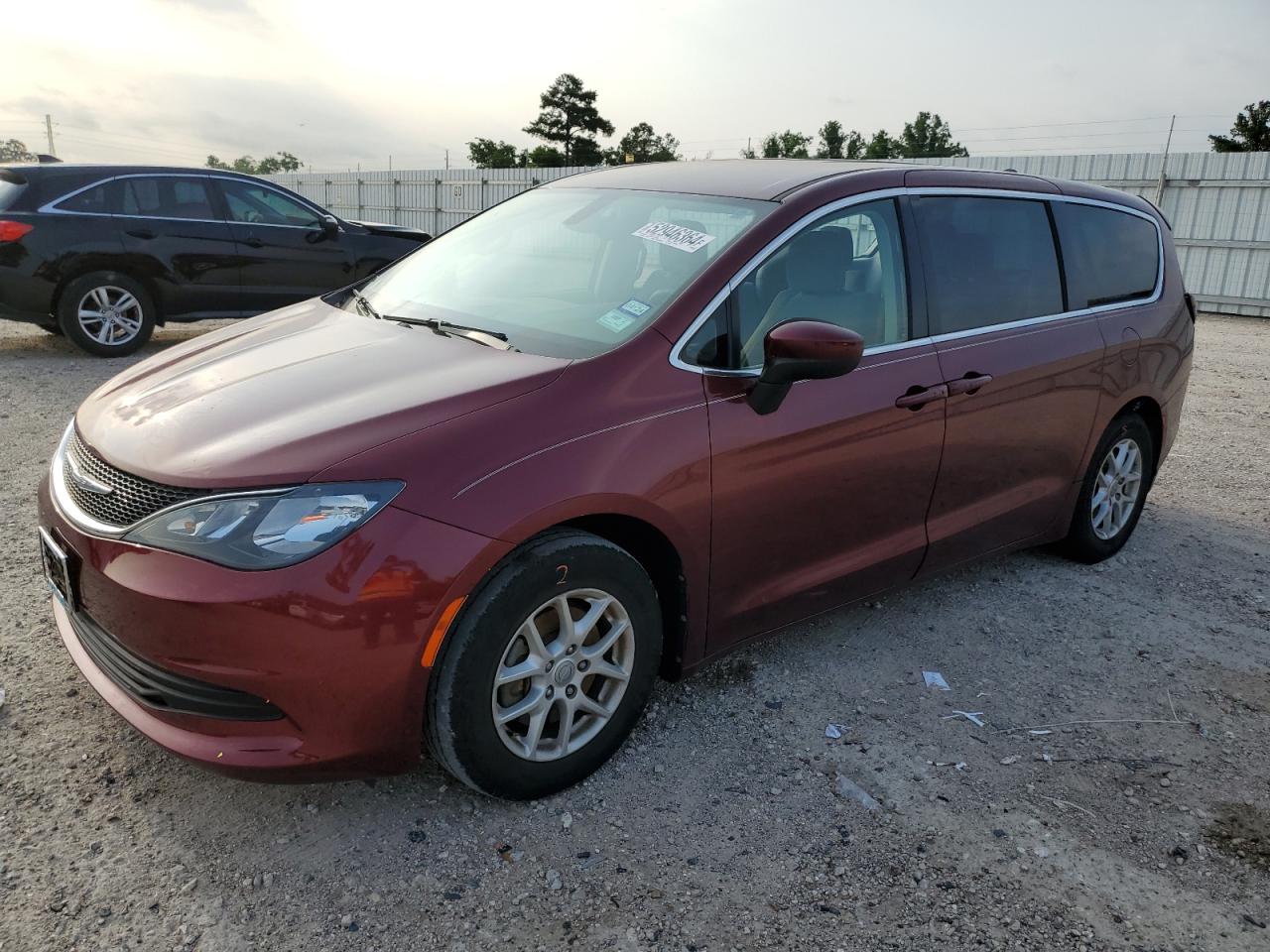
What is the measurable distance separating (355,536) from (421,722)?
0.54m

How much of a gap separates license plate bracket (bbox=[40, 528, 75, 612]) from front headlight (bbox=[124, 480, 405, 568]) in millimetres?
430

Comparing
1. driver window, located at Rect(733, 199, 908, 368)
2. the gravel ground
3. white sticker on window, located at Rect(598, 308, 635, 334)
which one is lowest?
the gravel ground

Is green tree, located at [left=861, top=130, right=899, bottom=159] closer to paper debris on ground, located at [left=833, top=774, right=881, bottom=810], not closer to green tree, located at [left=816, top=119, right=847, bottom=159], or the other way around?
green tree, located at [left=816, top=119, right=847, bottom=159]

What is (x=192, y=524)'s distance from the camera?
2.35 meters

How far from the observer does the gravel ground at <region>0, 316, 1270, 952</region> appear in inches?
93.2

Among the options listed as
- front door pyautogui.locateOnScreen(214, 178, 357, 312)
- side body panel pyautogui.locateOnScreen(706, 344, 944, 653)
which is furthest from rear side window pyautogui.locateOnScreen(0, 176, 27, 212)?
side body panel pyautogui.locateOnScreen(706, 344, 944, 653)

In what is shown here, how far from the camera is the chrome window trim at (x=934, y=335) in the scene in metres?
2.95

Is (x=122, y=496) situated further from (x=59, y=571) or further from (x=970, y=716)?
(x=970, y=716)

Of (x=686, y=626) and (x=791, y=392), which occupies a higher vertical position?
(x=791, y=392)

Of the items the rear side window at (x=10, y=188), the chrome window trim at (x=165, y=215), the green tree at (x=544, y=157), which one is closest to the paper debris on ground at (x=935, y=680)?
the chrome window trim at (x=165, y=215)

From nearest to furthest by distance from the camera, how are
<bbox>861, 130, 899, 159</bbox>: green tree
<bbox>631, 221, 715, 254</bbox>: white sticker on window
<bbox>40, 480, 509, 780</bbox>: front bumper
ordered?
<bbox>40, 480, 509, 780</bbox>: front bumper, <bbox>631, 221, 715, 254</bbox>: white sticker on window, <bbox>861, 130, 899, 159</bbox>: green tree

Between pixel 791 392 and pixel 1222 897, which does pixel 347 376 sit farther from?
pixel 1222 897

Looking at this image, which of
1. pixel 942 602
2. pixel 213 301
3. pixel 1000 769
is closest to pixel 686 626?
pixel 1000 769

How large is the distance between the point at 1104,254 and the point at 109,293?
7.77 meters
